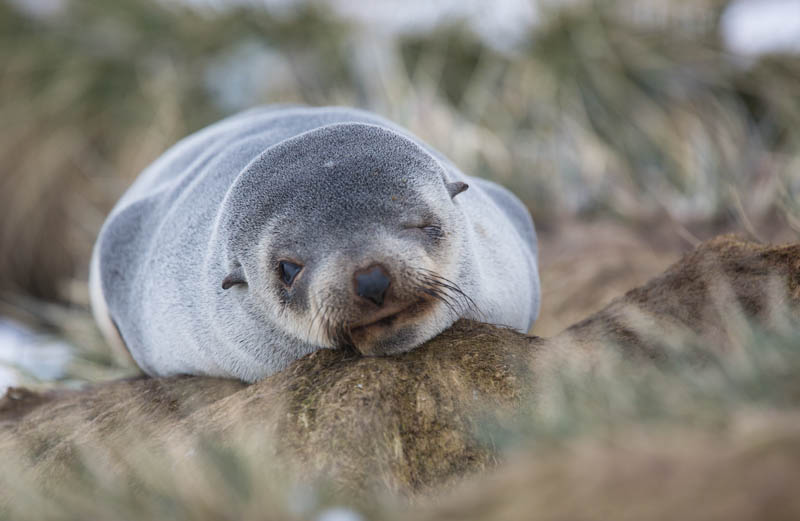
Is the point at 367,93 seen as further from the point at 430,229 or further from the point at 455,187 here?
the point at 430,229

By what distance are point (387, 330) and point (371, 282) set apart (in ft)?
0.99

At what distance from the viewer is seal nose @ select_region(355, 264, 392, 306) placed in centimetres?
333

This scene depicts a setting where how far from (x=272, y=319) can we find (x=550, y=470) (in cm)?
207

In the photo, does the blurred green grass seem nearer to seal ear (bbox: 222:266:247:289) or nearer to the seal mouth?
seal ear (bbox: 222:266:247:289)

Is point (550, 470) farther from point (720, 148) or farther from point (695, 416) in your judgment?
point (720, 148)

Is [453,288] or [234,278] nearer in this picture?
[453,288]

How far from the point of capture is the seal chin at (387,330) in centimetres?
353

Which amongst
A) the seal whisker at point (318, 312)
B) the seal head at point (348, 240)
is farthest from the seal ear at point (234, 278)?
the seal whisker at point (318, 312)

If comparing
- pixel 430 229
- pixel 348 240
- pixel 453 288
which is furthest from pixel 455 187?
pixel 348 240

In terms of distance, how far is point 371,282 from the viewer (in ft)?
10.9

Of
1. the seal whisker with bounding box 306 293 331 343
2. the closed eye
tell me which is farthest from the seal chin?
the closed eye

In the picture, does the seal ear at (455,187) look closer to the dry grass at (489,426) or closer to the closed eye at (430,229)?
the closed eye at (430,229)

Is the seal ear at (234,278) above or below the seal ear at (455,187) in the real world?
below

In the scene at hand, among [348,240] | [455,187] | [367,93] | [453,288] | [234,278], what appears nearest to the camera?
[348,240]
